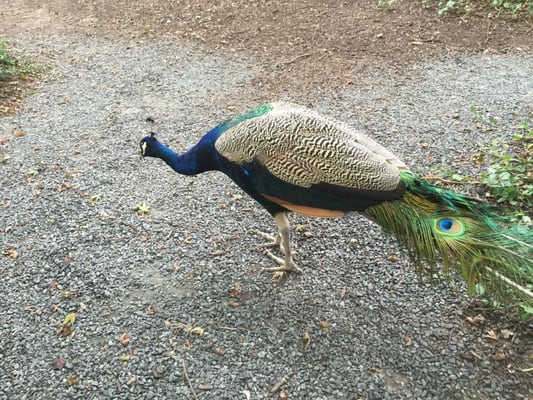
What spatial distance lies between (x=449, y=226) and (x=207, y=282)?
149 cm

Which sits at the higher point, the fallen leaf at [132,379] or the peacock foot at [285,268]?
the peacock foot at [285,268]

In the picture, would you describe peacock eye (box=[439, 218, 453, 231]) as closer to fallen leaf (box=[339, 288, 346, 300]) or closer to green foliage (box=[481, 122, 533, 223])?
fallen leaf (box=[339, 288, 346, 300])

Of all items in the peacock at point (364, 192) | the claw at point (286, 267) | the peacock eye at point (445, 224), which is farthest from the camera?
the claw at point (286, 267)

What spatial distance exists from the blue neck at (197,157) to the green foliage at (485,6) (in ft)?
16.6

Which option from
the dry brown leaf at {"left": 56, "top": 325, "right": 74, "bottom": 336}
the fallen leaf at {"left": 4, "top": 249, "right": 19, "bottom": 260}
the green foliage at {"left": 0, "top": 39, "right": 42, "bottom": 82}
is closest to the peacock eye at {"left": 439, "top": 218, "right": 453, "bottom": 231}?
the dry brown leaf at {"left": 56, "top": 325, "right": 74, "bottom": 336}

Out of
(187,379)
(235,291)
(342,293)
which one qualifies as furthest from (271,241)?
(187,379)

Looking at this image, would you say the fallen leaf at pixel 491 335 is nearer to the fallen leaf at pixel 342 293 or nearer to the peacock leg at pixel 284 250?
the fallen leaf at pixel 342 293

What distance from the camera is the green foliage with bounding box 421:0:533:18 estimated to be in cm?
616

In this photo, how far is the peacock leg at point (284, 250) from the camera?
273 centimetres

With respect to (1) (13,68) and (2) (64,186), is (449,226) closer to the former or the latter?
(2) (64,186)

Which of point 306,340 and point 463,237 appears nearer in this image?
point 463,237

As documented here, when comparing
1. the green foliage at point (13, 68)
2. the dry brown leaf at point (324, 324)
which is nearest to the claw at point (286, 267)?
the dry brown leaf at point (324, 324)

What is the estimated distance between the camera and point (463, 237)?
Result: 6.90 ft

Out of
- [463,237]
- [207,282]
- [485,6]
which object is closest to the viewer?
[463,237]
